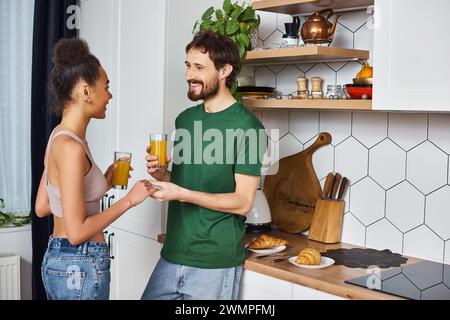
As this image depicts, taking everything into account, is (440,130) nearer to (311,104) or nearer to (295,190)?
(311,104)

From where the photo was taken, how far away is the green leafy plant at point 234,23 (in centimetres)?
288

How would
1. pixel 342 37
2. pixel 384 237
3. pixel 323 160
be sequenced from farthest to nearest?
pixel 323 160, pixel 342 37, pixel 384 237

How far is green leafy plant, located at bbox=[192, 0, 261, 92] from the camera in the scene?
9.46 ft

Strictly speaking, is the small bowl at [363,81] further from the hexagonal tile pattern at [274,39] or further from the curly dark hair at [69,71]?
the curly dark hair at [69,71]

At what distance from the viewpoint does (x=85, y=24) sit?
3693mm

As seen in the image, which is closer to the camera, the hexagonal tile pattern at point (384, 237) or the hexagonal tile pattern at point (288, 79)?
the hexagonal tile pattern at point (384, 237)

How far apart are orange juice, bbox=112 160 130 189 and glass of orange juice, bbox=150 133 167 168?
0.12 m

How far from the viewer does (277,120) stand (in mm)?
3236

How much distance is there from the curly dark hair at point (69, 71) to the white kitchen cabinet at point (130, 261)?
1068 millimetres

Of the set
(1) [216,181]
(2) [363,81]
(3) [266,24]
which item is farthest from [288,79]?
(1) [216,181]

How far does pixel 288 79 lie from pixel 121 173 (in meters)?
1.07

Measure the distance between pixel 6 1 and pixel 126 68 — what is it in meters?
0.92

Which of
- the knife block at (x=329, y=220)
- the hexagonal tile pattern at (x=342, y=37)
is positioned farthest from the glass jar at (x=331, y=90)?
the knife block at (x=329, y=220)
